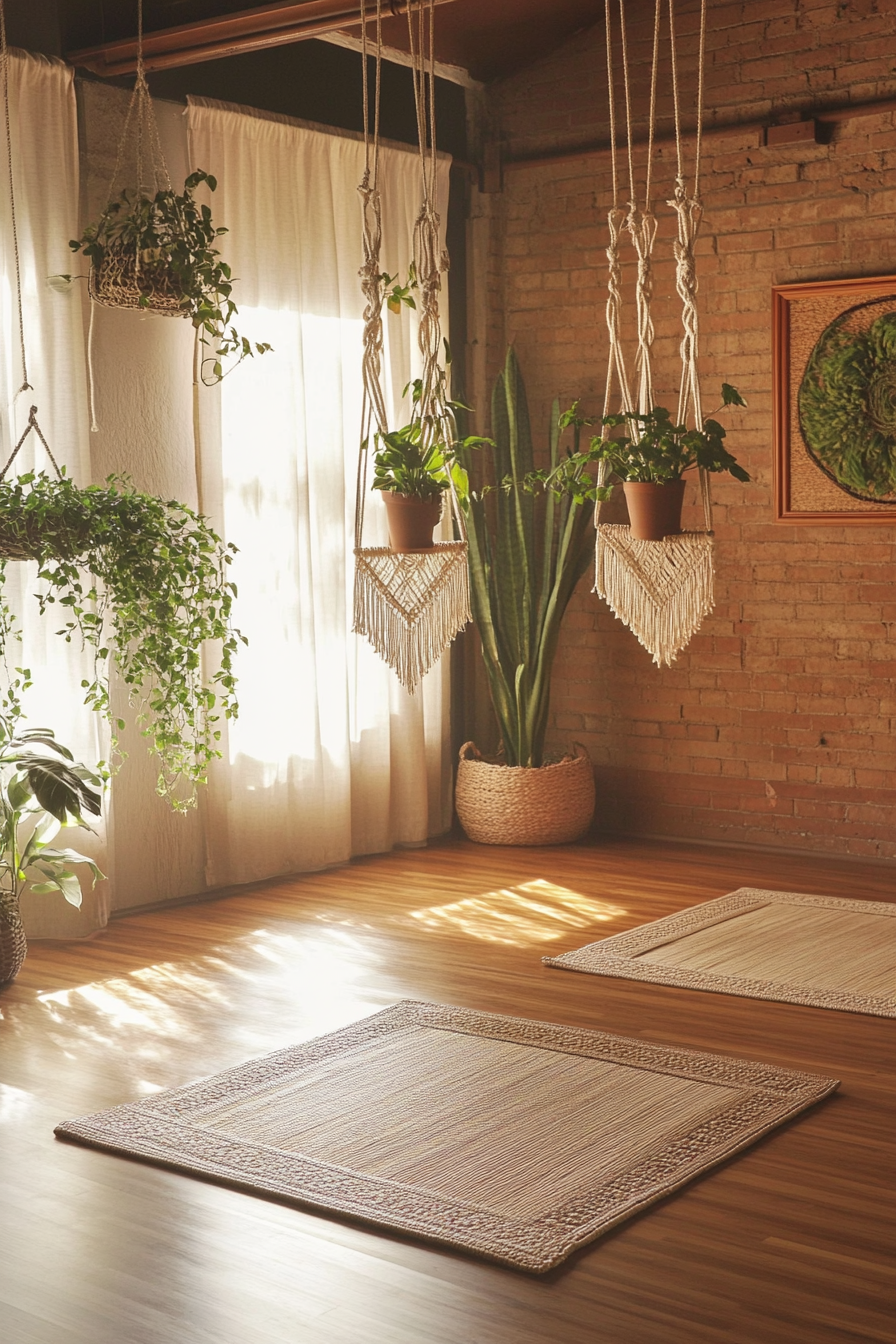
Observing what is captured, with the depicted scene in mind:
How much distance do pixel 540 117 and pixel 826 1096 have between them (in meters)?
4.43

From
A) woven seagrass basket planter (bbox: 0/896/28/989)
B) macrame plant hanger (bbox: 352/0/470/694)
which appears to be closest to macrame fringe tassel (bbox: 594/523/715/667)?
macrame plant hanger (bbox: 352/0/470/694)

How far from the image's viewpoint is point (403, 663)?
405 cm

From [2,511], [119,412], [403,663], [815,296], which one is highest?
[815,296]

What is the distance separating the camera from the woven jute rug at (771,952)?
4.17 m

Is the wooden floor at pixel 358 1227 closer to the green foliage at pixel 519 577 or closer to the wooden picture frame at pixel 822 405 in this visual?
the green foliage at pixel 519 577

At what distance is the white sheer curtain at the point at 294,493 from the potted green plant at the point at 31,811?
2.78 ft

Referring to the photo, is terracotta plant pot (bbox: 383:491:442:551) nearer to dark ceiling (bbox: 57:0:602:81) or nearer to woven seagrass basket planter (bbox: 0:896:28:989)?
woven seagrass basket planter (bbox: 0:896:28:989)

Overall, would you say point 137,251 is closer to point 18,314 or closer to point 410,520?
point 18,314

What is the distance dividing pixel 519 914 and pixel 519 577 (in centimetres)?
167

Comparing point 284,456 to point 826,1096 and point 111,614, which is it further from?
point 826,1096

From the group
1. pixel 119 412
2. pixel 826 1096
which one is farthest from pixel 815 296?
pixel 826 1096

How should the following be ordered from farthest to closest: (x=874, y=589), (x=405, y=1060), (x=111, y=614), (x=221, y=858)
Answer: (x=874, y=589)
(x=221, y=858)
(x=111, y=614)
(x=405, y=1060)

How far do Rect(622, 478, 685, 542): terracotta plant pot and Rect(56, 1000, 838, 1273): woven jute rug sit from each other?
4.20 feet

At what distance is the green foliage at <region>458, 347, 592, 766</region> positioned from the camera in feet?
20.5
